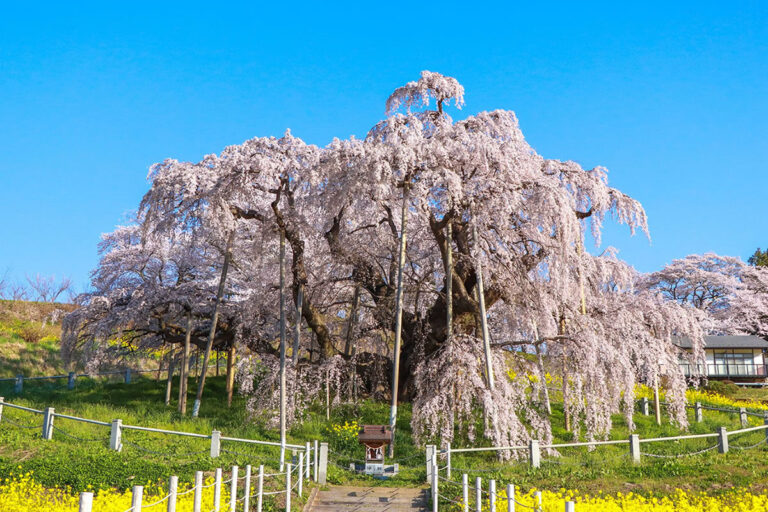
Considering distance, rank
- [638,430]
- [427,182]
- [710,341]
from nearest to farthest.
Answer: [427,182] < [638,430] < [710,341]

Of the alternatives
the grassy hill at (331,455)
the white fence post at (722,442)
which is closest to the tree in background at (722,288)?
the grassy hill at (331,455)

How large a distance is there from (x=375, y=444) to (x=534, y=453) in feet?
13.0

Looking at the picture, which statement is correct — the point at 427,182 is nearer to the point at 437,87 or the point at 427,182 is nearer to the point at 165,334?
the point at 437,87

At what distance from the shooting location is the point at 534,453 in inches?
646

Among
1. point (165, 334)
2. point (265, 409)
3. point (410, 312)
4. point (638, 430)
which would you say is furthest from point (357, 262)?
point (638, 430)

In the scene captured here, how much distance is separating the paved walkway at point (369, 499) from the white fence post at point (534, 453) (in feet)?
9.68

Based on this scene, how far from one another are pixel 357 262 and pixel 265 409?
591cm

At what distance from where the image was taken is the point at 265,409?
2048 centimetres

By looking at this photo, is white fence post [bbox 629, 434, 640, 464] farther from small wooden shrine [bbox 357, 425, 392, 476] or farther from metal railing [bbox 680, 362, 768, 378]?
metal railing [bbox 680, 362, 768, 378]

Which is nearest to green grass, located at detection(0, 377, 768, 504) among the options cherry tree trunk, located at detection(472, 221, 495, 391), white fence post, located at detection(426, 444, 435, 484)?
white fence post, located at detection(426, 444, 435, 484)

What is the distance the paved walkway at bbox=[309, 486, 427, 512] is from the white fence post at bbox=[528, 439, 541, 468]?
2.95 metres

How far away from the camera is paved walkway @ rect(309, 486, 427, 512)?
14211mm

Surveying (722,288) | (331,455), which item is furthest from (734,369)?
(331,455)

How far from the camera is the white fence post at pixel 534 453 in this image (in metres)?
16.3
